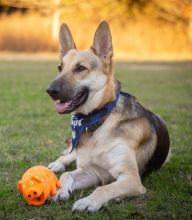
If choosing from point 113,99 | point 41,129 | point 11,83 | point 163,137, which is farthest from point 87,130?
point 11,83

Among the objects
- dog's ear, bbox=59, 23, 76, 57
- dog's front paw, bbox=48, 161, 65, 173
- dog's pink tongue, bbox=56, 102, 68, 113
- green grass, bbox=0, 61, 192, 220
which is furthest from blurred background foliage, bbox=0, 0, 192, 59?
dog's pink tongue, bbox=56, 102, 68, 113

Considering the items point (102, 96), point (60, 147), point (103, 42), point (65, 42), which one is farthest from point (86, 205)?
point (60, 147)

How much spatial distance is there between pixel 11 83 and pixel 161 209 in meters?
12.0

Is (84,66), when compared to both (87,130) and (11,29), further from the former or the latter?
(11,29)

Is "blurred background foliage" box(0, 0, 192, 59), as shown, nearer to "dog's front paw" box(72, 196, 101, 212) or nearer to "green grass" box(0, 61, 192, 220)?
"green grass" box(0, 61, 192, 220)

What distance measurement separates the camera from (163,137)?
6.08 meters

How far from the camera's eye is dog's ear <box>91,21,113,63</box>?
568cm

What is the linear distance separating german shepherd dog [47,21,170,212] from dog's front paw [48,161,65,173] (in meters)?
0.68

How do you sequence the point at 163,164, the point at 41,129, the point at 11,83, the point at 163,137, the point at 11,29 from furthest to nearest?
the point at 11,29 → the point at 11,83 → the point at 41,129 → the point at 163,164 → the point at 163,137

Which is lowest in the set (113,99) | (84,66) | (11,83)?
(11,83)

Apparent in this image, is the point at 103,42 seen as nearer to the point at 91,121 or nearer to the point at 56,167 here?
the point at 91,121

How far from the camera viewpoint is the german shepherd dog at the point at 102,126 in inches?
207

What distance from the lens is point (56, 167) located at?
629cm

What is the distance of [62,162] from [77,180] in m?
0.97
